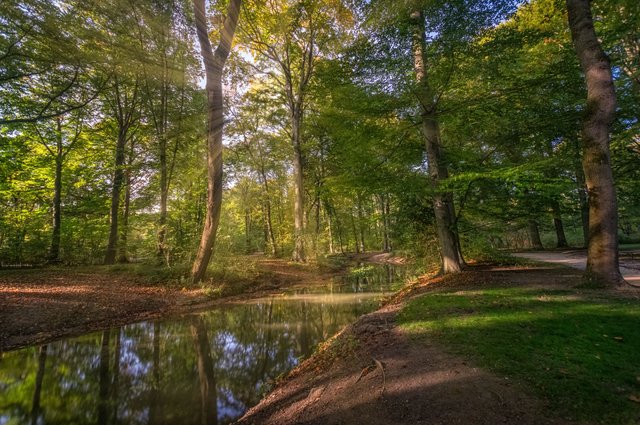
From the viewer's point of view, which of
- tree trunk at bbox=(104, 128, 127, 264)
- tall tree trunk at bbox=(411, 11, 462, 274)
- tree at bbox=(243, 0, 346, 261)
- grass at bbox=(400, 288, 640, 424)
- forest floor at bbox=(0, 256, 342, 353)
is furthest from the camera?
tree at bbox=(243, 0, 346, 261)

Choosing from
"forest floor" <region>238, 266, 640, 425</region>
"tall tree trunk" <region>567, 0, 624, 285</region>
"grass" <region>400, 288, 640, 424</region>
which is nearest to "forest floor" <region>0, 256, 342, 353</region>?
"forest floor" <region>238, 266, 640, 425</region>

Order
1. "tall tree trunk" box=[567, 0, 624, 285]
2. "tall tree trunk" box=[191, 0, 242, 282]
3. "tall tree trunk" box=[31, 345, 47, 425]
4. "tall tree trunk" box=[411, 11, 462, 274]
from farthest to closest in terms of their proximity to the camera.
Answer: "tall tree trunk" box=[191, 0, 242, 282]
"tall tree trunk" box=[411, 11, 462, 274]
"tall tree trunk" box=[567, 0, 624, 285]
"tall tree trunk" box=[31, 345, 47, 425]

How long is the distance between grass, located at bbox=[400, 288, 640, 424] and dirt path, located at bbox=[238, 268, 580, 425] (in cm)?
27

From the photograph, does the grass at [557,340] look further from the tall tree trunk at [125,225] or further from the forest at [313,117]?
the tall tree trunk at [125,225]

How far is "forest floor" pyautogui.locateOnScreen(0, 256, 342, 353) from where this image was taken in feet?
24.3

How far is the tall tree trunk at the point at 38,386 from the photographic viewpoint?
408 centimetres

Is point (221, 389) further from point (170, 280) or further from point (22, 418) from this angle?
point (170, 280)

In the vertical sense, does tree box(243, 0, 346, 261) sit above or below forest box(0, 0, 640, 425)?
above

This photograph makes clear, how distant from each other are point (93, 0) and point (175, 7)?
12.3ft

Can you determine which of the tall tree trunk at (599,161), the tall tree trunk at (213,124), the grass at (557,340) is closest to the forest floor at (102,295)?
the tall tree trunk at (213,124)

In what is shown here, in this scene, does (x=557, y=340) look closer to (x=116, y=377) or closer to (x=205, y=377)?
(x=205, y=377)

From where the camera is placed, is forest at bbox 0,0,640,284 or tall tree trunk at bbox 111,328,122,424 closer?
tall tree trunk at bbox 111,328,122,424

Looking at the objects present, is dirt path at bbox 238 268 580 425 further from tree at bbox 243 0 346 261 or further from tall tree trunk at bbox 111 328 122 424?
tree at bbox 243 0 346 261

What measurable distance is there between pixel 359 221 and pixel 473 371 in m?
8.13
